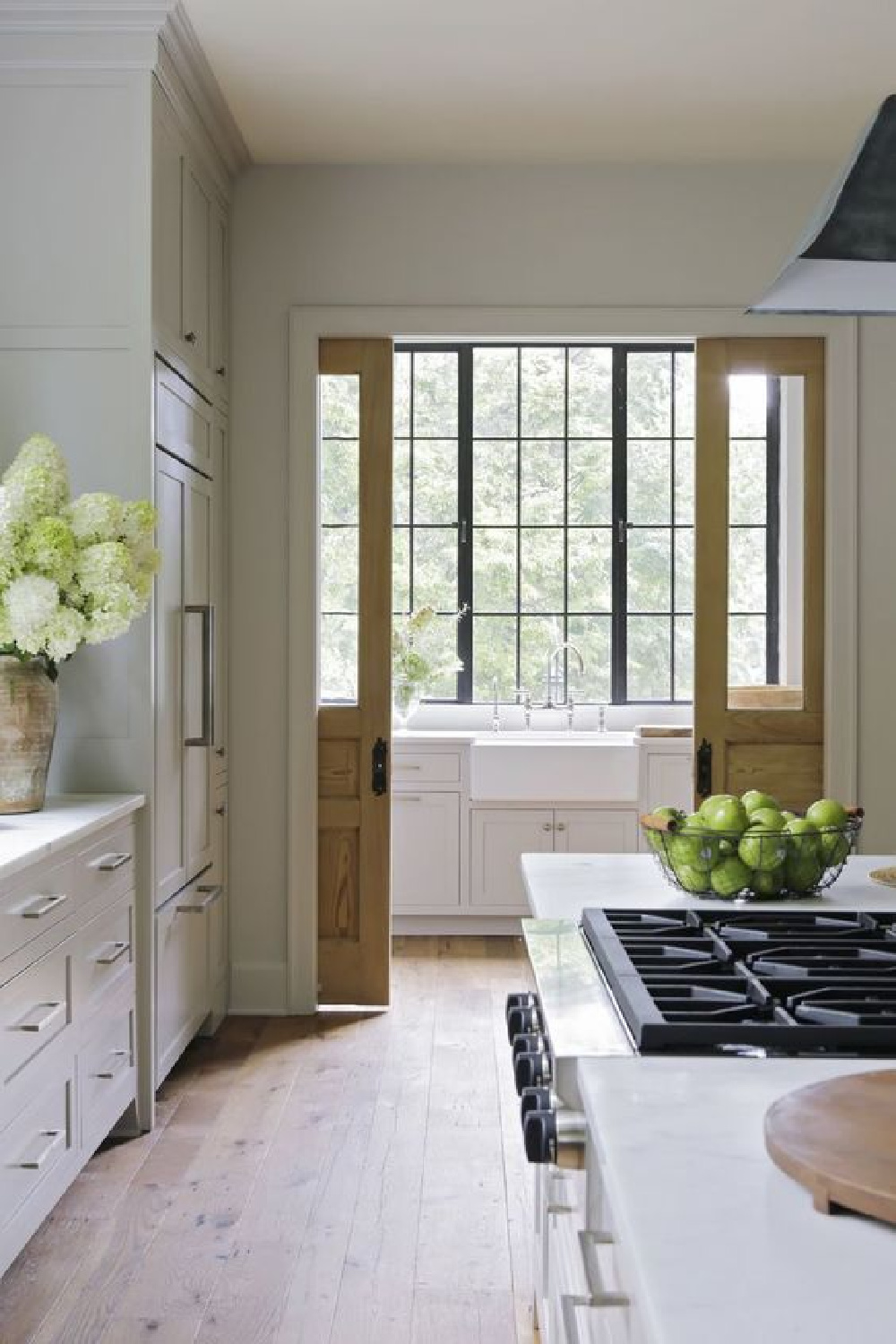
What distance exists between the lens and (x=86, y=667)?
3.38 meters

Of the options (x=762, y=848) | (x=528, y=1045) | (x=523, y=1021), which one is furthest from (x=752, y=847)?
(x=528, y=1045)

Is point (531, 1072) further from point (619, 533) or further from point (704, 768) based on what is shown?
point (619, 533)

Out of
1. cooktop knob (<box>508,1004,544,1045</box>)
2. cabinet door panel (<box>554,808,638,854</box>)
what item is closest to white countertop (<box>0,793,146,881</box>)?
cooktop knob (<box>508,1004,544,1045</box>)

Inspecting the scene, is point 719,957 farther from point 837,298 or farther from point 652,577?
point 652,577

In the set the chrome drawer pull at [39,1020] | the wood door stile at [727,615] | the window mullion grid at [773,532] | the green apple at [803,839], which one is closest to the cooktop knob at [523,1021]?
the green apple at [803,839]

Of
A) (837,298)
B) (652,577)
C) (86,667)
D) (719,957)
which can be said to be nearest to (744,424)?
(652,577)

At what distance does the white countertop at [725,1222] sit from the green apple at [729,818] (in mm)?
780

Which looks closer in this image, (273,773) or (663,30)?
(663,30)

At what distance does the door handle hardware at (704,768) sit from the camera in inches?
180

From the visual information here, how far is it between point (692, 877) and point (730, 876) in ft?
0.18

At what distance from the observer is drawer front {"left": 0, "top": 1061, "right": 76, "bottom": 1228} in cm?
243

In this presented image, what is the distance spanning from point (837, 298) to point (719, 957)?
93 cm

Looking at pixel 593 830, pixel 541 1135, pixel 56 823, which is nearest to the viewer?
pixel 541 1135

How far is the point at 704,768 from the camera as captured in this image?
180 inches
